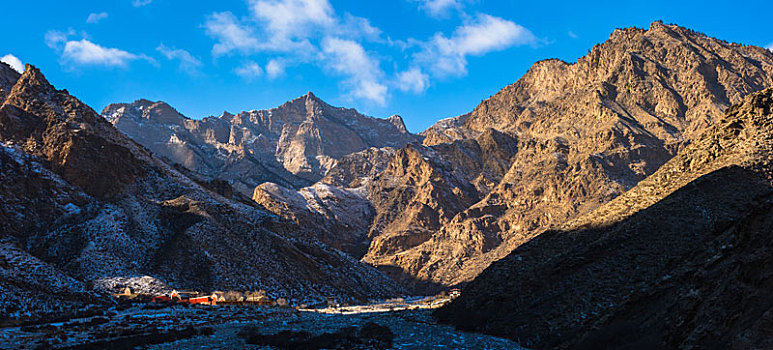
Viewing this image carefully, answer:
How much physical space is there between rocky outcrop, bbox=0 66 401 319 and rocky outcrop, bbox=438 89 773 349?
45806mm

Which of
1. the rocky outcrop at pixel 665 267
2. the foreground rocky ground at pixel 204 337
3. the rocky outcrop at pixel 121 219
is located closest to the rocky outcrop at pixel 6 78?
the rocky outcrop at pixel 121 219

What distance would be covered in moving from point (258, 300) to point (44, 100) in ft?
213

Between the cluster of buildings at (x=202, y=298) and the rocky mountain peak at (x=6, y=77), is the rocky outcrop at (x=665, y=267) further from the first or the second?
the rocky mountain peak at (x=6, y=77)

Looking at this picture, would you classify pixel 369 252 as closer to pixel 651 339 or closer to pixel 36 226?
pixel 36 226

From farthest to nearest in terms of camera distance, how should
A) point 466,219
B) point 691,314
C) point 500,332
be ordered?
point 466,219
point 500,332
point 691,314

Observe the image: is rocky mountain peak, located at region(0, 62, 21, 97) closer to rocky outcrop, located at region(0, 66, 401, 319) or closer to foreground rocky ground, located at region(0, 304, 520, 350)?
rocky outcrop, located at region(0, 66, 401, 319)

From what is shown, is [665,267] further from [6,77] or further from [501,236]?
[501,236]

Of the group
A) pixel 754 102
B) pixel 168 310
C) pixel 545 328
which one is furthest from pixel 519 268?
pixel 168 310

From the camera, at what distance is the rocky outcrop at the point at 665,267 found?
18281 mm

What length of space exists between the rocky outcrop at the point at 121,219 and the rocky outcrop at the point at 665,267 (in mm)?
45806

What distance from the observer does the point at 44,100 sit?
106 m

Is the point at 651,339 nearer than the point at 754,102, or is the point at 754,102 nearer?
the point at 651,339

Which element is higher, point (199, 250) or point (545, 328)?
point (199, 250)

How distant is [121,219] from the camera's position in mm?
87188
